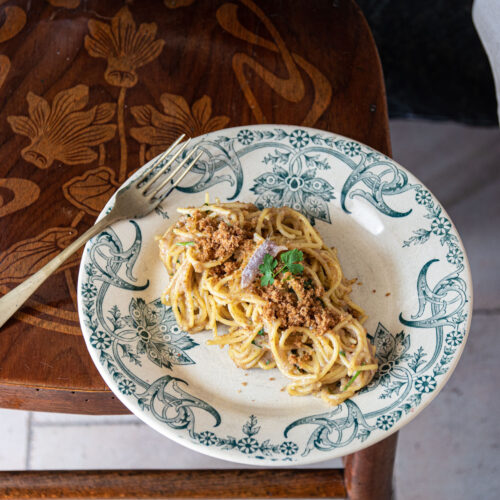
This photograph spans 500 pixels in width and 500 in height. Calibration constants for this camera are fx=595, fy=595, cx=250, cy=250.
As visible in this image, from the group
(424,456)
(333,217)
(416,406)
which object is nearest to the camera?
(416,406)

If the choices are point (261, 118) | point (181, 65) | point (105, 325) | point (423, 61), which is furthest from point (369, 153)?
point (423, 61)

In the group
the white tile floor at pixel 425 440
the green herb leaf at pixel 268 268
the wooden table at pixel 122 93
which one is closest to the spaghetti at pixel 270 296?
the green herb leaf at pixel 268 268

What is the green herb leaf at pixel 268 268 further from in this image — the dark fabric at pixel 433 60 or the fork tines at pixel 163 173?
the dark fabric at pixel 433 60

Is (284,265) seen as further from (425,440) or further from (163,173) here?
(425,440)

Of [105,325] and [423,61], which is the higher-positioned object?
[423,61]

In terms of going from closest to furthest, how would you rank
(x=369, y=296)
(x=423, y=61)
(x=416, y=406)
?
1. (x=416, y=406)
2. (x=369, y=296)
3. (x=423, y=61)

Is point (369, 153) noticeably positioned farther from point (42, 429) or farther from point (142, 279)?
point (42, 429)

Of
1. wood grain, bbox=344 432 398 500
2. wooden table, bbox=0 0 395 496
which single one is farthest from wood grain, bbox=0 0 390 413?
wood grain, bbox=344 432 398 500
